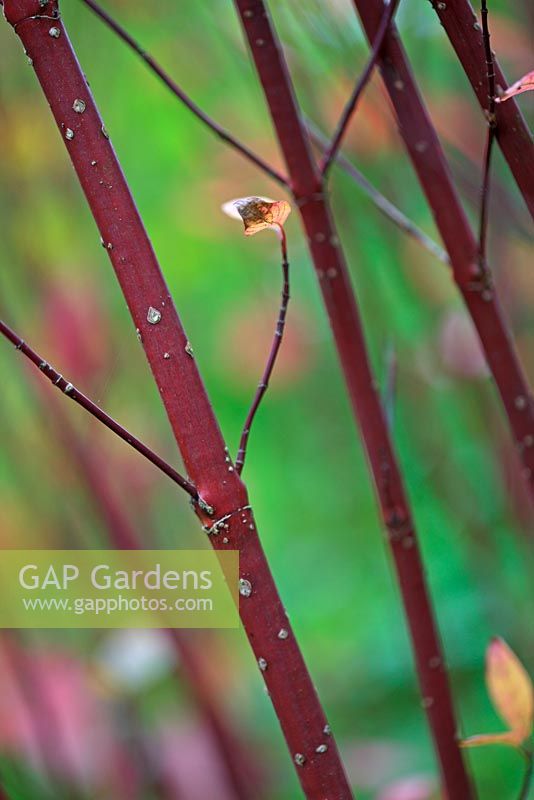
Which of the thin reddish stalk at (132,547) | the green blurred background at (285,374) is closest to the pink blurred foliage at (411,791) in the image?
the green blurred background at (285,374)

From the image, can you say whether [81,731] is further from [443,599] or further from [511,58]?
[511,58]

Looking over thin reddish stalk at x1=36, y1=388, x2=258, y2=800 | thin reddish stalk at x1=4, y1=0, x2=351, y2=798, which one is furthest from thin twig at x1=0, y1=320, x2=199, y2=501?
thin reddish stalk at x1=36, y1=388, x2=258, y2=800

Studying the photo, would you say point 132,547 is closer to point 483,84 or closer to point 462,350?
point 462,350

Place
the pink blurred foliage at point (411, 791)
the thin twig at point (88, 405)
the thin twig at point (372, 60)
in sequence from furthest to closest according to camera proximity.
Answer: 1. the pink blurred foliage at point (411, 791)
2. the thin twig at point (372, 60)
3. the thin twig at point (88, 405)

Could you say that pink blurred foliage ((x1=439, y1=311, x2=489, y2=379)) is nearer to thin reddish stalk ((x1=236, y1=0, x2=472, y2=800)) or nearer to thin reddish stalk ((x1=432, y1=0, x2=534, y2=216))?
thin reddish stalk ((x1=236, y1=0, x2=472, y2=800))

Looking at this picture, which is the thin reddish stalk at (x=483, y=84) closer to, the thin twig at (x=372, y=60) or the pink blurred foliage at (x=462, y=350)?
the thin twig at (x=372, y=60)

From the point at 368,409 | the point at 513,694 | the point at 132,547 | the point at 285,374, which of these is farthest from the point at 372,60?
the point at 285,374

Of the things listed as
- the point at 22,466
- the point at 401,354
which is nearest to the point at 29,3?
the point at 22,466
